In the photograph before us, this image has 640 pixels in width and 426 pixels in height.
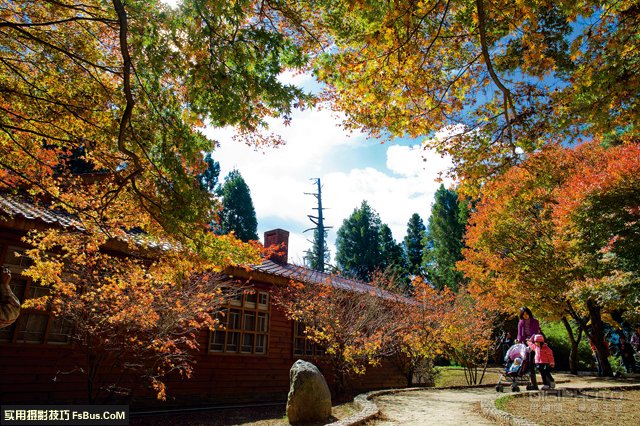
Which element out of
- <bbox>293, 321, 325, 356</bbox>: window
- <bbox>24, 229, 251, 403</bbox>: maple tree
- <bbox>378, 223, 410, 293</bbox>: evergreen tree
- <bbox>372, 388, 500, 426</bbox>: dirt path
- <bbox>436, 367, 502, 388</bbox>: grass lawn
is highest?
<bbox>378, 223, 410, 293</bbox>: evergreen tree

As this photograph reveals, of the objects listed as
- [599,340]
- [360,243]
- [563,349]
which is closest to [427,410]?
[599,340]

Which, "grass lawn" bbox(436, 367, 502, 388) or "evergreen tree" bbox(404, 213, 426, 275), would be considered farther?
"evergreen tree" bbox(404, 213, 426, 275)

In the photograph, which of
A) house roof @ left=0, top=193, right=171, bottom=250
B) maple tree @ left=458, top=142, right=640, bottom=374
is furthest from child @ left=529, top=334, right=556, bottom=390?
house roof @ left=0, top=193, right=171, bottom=250

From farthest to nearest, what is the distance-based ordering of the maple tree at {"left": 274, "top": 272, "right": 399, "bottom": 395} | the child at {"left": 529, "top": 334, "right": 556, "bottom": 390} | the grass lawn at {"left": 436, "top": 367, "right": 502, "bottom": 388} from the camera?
the grass lawn at {"left": 436, "top": 367, "right": 502, "bottom": 388}
the maple tree at {"left": 274, "top": 272, "right": 399, "bottom": 395}
the child at {"left": 529, "top": 334, "right": 556, "bottom": 390}

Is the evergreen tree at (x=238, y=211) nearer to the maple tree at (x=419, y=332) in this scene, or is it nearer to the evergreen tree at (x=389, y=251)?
the evergreen tree at (x=389, y=251)

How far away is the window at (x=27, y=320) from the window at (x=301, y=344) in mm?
6818

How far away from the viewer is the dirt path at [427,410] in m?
6.58

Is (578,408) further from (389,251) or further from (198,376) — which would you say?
(389,251)

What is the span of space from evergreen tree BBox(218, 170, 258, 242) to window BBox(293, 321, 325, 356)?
23.1m

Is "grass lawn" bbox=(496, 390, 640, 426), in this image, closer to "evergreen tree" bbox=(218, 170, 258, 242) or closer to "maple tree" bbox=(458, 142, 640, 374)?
"maple tree" bbox=(458, 142, 640, 374)

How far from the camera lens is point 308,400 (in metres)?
7.28

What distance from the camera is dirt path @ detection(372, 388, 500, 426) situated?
6.58m

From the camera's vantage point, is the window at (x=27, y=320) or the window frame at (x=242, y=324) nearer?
the window at (x=27, y=320)

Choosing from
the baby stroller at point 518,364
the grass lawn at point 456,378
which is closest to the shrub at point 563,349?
the grass lawn at point 456,378
